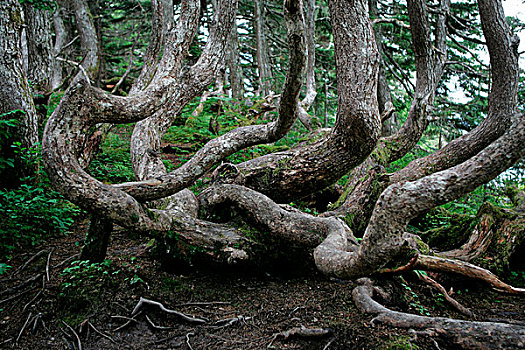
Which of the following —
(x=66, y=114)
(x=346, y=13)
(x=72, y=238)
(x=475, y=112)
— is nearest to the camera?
(x=66, y=114)

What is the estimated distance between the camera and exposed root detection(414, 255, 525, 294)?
3.57m

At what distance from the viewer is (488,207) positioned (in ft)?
16.7

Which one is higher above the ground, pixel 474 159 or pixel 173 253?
pixel 474 159

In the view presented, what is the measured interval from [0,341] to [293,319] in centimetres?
250

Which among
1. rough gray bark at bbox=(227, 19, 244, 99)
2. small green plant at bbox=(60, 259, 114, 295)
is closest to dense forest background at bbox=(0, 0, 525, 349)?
small green plant at bbox=(60, 259, 114, 295)

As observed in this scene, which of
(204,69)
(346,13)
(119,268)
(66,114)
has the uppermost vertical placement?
(346,13)

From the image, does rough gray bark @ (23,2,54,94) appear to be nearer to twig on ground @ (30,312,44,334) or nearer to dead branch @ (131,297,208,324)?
twig on ground @ (30,312,44,334)

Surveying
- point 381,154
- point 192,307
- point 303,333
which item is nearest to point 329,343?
point 303,333

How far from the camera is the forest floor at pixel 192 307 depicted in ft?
9.40

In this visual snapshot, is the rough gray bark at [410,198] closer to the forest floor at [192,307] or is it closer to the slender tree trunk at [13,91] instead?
the forest floor at [192,307]

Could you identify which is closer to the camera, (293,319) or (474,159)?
(474,159)

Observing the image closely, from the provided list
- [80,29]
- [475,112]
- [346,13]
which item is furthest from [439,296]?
[80,29]

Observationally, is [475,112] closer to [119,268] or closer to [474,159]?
[474,159]

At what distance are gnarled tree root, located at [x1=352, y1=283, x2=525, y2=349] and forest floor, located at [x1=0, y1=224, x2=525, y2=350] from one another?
3.6 inches
